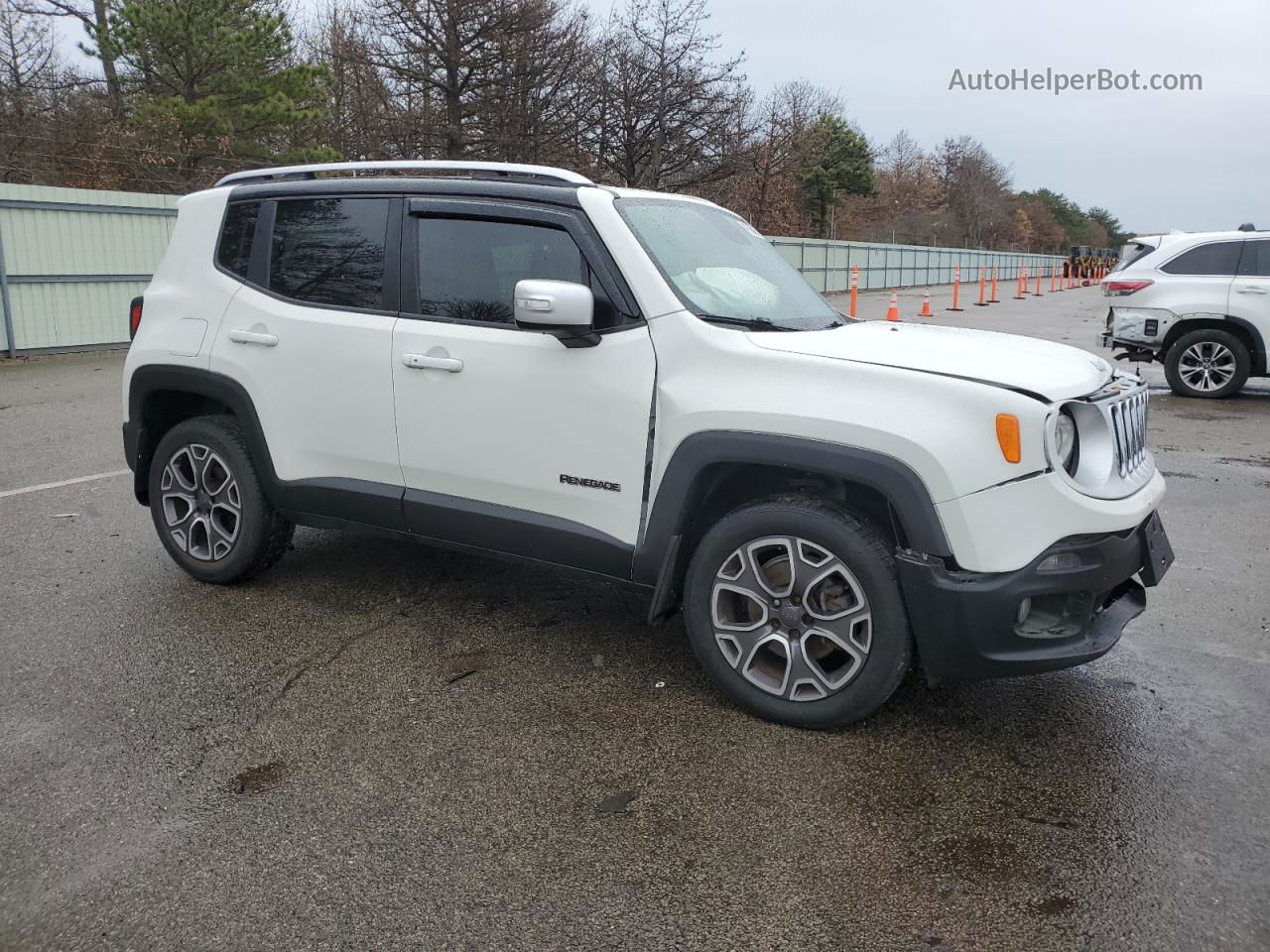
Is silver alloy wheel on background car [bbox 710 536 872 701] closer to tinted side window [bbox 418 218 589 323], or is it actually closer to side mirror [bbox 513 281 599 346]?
A: side mirror [bbox 513 281 599 346]

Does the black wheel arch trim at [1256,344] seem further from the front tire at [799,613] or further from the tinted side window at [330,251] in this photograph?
the tinted side window at [330,251]

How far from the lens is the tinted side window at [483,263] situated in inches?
155

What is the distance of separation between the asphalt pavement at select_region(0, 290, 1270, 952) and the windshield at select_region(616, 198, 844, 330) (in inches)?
55.0

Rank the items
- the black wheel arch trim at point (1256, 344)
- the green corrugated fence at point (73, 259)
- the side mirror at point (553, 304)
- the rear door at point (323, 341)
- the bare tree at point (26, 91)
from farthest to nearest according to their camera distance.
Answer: the bare tree at point (26, 91) < the green corrugated fence at point (73, 259) < the black wheel arch trim at point (1256, 344) < the rear door at point (323, 341) < the side mirror at point (553, 304)

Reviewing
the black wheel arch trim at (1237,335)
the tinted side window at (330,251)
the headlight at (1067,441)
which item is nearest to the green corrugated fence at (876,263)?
the black wheel arch trim at (1237,335)

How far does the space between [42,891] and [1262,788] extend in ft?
11.2

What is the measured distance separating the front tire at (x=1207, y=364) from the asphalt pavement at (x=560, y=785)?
7.37 m

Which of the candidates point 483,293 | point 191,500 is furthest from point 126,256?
point 483,293

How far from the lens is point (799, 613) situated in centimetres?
347

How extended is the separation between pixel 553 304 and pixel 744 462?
32.5 inches

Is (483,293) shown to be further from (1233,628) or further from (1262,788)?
(1233,628)

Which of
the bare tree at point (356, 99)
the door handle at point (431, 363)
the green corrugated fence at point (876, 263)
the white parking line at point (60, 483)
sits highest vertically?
the bare tree at point (356, 99)

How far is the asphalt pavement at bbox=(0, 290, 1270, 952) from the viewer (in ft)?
8.47

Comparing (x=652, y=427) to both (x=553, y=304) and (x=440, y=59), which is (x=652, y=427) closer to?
(x=553, y=304)
